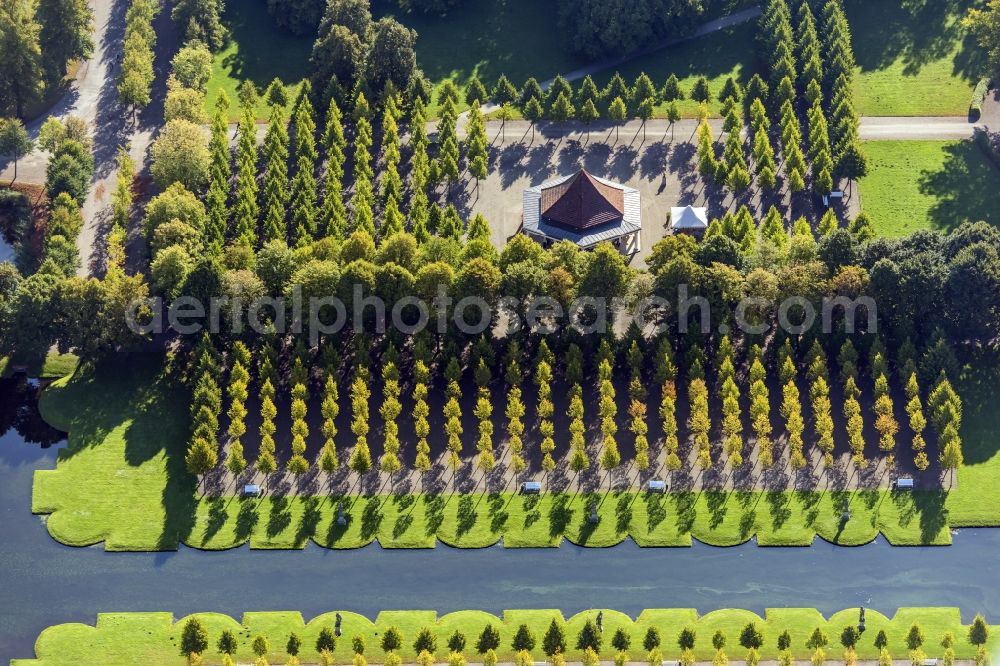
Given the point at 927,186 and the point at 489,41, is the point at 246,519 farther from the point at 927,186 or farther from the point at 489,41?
the point at 927,186

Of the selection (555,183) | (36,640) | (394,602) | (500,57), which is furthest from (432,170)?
(36,640)

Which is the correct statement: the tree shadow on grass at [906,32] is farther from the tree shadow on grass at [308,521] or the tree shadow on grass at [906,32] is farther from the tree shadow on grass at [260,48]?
the tree shadow on grass at [308,521]

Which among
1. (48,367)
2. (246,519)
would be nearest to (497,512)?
(246,519)

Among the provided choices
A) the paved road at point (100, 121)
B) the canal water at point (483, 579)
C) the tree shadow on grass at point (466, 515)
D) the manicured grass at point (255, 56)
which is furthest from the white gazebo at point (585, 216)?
the paved road at point (100, 121)

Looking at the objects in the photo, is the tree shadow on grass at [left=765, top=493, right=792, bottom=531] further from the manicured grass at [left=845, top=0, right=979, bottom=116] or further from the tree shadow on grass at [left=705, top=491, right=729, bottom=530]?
the manicured grass at [left=845, top=0, right=979, bottom=116]

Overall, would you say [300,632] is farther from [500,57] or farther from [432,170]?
[500,57]
